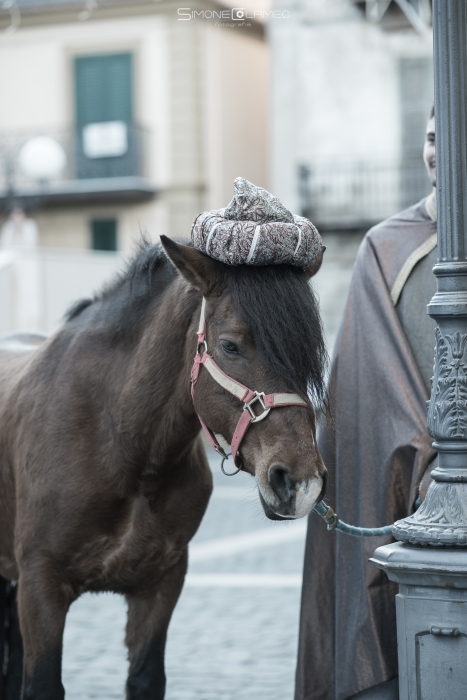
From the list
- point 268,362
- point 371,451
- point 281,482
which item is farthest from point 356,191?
point 281,482

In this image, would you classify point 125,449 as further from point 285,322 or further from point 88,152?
point 88,152

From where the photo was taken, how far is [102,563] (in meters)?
3.49

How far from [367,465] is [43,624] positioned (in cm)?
119

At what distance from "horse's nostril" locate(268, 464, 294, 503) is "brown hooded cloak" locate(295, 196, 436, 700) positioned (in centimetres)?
69

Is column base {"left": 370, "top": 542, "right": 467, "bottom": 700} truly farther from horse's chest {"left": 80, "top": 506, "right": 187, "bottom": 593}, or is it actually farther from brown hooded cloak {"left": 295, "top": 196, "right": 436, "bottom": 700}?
horse's chest {"left": 80, "top": 506, "right": 187, "bottom": 593}

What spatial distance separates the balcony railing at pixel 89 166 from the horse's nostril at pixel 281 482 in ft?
62.3

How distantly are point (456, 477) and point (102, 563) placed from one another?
122 cm

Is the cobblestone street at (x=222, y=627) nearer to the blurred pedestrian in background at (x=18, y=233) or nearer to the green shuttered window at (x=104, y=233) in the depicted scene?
the blurred pedestrian in background at (x=18, y=233)

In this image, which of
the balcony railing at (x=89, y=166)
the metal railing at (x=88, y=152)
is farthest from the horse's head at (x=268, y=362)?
the metal railing at (x=88, y=152)

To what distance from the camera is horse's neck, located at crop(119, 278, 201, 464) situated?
339cm

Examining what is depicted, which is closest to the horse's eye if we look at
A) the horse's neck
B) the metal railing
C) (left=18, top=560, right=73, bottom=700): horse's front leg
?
the horse's neck

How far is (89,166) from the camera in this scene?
73.0 feet

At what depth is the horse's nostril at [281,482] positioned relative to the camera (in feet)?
9.43

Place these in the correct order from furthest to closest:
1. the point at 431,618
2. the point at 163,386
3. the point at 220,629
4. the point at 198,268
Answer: the point at 220,629
the point at 163,386
the point at 198,268
the point at 431,618
